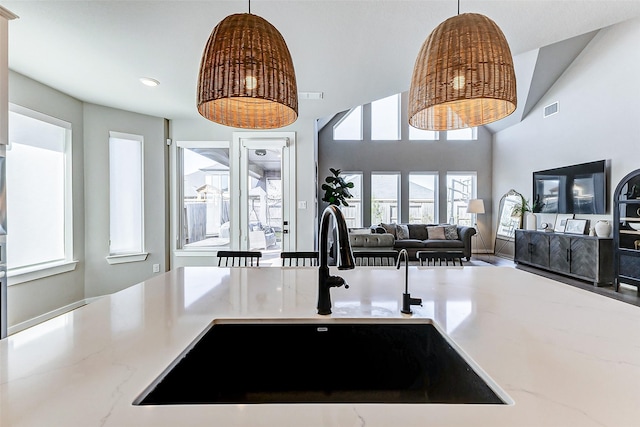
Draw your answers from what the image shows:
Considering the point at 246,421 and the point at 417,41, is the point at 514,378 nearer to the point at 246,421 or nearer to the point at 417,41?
the point at 246,421

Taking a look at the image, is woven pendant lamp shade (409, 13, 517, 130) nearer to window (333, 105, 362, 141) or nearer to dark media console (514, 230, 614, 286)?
dark media console (514, 230, 614, 286)

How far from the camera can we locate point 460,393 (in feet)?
2.58

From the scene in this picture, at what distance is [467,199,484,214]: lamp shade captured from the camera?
23.4 feet

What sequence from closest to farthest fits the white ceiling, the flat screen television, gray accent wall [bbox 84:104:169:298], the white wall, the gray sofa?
1. the white ceiling
2. gray accent wall [bbox 84:104:169:298]
3. the white wall
4. the flat screen television
5. the gray sofa

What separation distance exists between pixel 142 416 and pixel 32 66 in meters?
3.54

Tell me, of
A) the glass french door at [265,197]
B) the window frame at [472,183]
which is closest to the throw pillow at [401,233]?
the window frame at [472,183]

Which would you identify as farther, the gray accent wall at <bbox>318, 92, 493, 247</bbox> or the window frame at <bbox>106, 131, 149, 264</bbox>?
the gray accent wall at <bbox>318, 92, 493, 247</bbox>

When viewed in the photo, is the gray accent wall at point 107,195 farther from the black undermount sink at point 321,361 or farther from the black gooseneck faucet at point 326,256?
the black gooseneck faucet at point 326,256

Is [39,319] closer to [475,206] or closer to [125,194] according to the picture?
[125,194]

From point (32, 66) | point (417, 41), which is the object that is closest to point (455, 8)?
point (417, 41)

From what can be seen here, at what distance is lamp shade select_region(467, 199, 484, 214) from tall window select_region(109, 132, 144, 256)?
7026 mm

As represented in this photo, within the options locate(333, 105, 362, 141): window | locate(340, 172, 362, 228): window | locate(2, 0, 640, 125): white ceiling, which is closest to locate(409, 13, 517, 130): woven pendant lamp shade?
locate(2, 0, 640, 125): white ceiling

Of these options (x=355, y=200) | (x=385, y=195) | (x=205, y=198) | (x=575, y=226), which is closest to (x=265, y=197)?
(x=205, y=198)

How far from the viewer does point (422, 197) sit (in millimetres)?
7980
